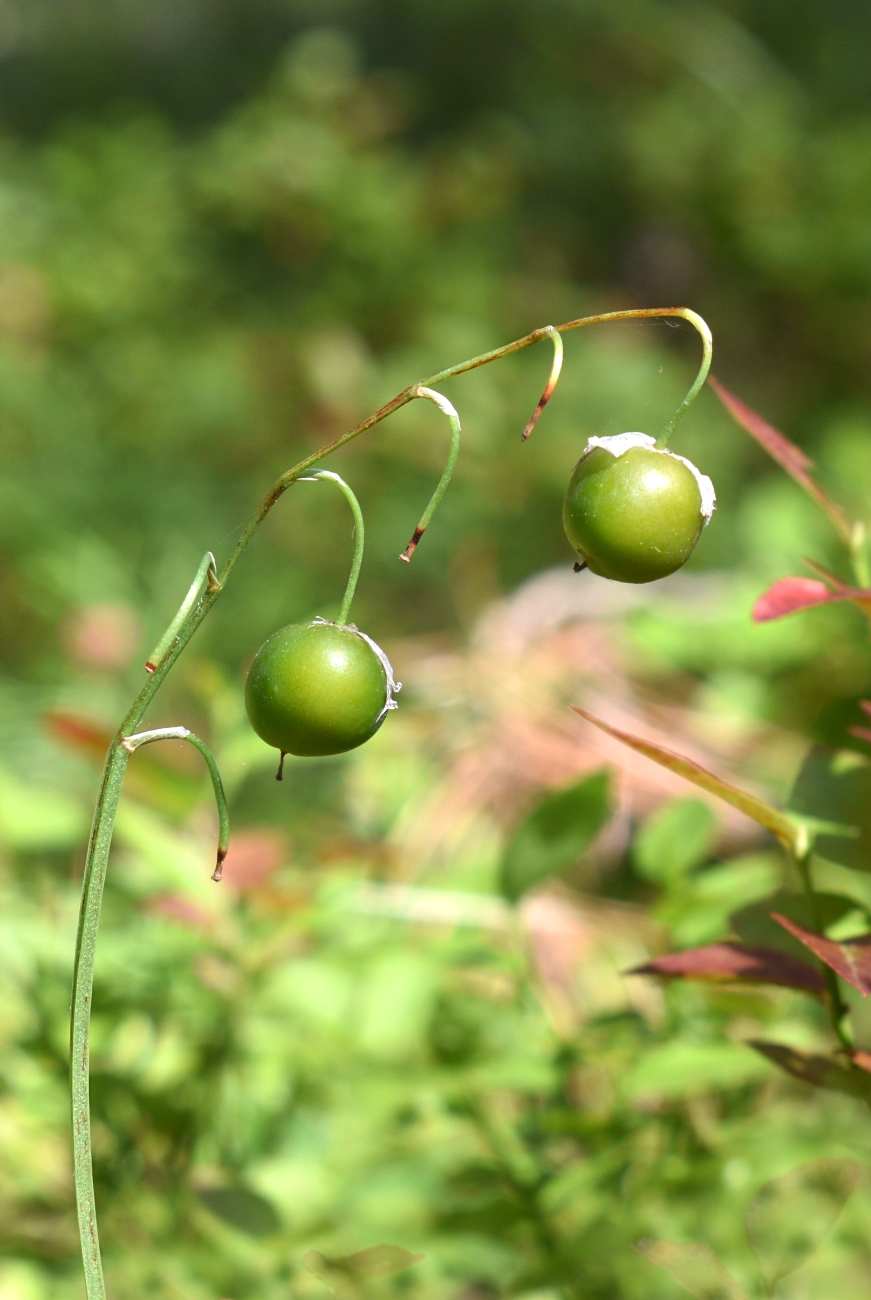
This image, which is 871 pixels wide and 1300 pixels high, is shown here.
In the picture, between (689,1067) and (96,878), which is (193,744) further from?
(689,1067)

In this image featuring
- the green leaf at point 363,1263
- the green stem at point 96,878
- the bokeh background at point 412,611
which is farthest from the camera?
the bokeh background at point 412,611

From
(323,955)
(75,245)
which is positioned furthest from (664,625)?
(75,245)

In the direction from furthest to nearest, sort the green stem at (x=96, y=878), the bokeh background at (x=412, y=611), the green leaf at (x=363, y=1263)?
the bokeh background at (x=412, y=611) < the green leaf at (x=363, y=1263) < the green stem at (x=96, y=878)

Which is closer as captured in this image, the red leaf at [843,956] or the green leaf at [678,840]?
the red leaf at [843,956]

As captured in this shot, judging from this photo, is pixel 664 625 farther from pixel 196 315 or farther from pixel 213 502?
pixel 196 315

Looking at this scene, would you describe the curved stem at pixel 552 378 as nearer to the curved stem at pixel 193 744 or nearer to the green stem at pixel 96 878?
the green stem at pixel 96 878

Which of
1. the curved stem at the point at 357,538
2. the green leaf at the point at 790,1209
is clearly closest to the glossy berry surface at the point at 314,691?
the curved stem at the point at 357,538
